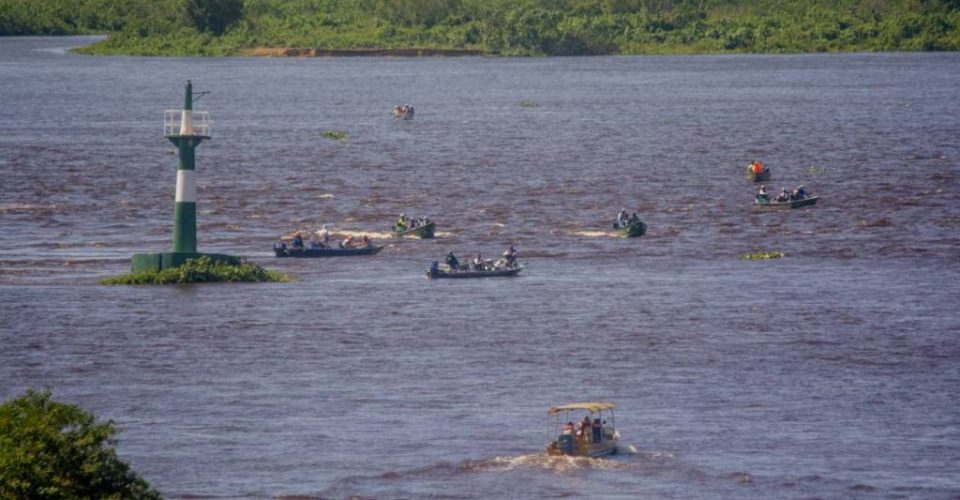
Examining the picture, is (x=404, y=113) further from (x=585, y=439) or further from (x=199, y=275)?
→ (x=585, y=439)

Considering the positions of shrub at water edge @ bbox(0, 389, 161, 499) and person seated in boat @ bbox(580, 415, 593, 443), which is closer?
shrub at water edge @ bbox(0, 389, 161, 499)

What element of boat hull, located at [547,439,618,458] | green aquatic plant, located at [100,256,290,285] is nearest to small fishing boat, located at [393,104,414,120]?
A: green aquatic plant, located at [100,256,290,285]

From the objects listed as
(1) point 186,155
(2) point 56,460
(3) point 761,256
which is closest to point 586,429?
(2) point 56,460

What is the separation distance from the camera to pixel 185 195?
7350 cm

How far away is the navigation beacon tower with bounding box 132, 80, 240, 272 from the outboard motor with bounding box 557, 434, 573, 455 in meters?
22.9

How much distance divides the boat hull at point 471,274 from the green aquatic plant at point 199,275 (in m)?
6.16

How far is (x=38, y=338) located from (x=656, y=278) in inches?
1037

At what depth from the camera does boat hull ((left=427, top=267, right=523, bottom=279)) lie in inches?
3226

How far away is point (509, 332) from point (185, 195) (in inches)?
518

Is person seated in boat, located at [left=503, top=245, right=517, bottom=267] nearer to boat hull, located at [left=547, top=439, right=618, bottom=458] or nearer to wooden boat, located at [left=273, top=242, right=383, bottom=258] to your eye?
wooden boat, located at [left=273, top=242, right=383, bottom=258]

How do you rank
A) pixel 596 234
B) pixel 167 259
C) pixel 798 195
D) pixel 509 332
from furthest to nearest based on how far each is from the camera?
1. pixel 798 195
2. pixel 596 234
3. pixel 167 259
4. pixel 509 332

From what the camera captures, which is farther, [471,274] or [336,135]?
[336,135]

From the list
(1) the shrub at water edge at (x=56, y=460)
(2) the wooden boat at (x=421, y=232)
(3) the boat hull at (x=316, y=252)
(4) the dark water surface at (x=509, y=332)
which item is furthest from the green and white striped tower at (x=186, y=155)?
(1) the shrub at water edge at (x=56, y=460)

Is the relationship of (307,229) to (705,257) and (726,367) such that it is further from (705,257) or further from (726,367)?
(726,367)
